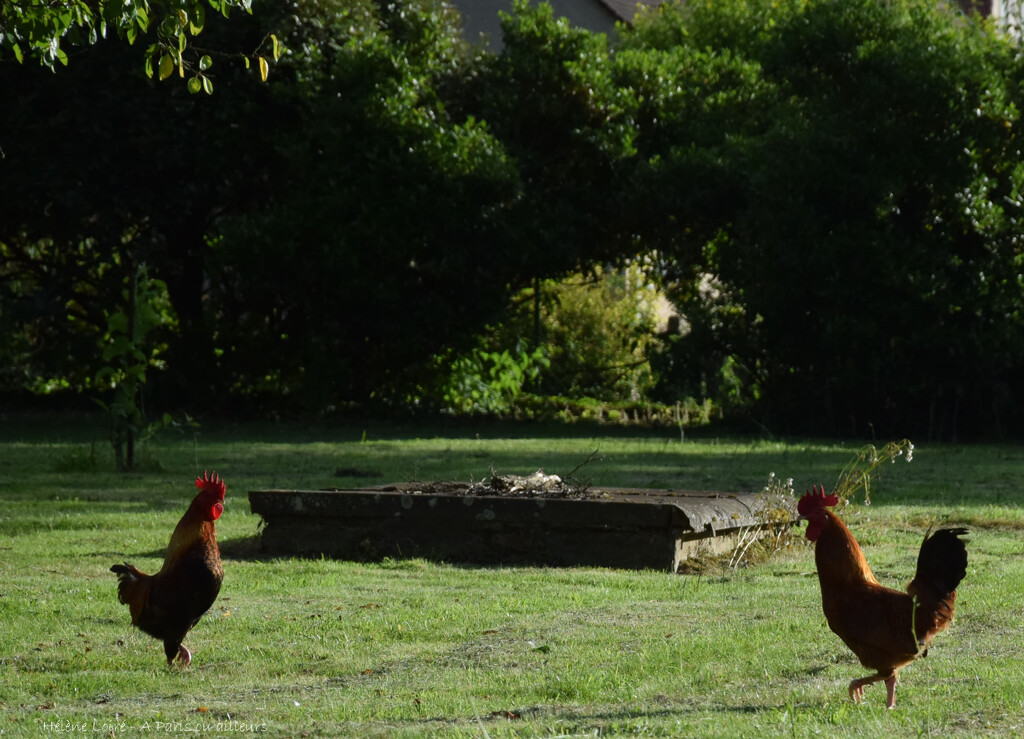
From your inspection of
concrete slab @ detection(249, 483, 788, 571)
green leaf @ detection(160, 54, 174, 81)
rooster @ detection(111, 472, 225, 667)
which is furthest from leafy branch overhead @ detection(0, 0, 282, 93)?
concrete slab @ detection(249, 483, 788, 571)

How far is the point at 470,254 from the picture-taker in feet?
64.0

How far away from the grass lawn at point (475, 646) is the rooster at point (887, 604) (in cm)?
18

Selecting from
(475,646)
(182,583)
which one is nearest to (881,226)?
(475,646)

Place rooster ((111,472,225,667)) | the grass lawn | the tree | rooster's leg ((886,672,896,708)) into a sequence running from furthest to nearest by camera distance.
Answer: the tree, rooster ((111,472,225,667)), rooster's leg ((886,672,896,708)), the grass lawn

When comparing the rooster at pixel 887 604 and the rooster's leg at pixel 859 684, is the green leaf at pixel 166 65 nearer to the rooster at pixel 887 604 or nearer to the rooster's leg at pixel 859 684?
the rooster at pixel 887 604

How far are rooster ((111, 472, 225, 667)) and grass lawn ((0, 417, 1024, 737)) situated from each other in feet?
0.54

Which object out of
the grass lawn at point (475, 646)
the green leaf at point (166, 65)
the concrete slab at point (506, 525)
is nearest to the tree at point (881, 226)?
the grass lawn at point (475, 646)

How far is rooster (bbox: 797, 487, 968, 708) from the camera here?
14.7ft

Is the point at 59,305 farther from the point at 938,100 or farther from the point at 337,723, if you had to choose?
the point at 337,723

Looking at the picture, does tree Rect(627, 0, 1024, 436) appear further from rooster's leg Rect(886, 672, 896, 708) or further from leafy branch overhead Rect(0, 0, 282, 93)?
rooster's leg Rect(886, 672, 896, 708)

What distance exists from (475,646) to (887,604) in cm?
187

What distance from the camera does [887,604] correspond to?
14.9 ft

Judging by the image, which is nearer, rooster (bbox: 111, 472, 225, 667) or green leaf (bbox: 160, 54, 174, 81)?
rooster (bbox: 111, 472, 225, 667)

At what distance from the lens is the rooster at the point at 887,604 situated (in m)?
4.47
